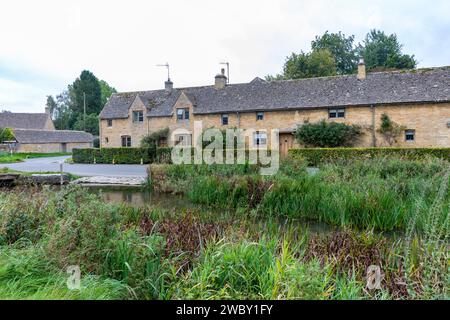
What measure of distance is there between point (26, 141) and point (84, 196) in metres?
51.5

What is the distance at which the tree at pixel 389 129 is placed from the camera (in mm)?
25391

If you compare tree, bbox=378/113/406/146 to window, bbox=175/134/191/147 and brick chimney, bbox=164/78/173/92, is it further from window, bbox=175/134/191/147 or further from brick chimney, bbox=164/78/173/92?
brick chimney, bbox=164/78/173/92

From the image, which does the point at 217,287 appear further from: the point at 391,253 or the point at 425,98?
the point at 425,98

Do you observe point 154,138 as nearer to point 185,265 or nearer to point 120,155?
point 120,155

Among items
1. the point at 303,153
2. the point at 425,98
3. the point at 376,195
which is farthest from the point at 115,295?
the point at 425,98

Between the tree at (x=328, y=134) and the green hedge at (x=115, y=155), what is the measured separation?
12.7 meters

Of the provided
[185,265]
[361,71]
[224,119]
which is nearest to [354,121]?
[361,71]

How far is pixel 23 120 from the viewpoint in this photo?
213ft

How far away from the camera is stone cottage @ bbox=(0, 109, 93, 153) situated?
168ft

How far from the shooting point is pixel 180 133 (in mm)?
32812

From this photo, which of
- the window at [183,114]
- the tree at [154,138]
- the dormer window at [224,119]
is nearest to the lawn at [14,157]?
the tree at [154,138]

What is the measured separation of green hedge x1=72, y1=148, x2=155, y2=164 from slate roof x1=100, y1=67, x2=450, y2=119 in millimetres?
5679

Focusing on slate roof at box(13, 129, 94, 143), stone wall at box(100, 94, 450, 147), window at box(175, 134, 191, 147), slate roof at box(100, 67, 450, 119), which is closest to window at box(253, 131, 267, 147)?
stone wall at box(100, 94, 450, 147)
